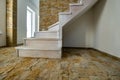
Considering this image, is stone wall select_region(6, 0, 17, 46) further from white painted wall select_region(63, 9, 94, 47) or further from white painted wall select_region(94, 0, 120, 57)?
white painted wall select_region(94, 0, 120, 57)

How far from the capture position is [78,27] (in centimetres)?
400

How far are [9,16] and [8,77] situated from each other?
3166mm

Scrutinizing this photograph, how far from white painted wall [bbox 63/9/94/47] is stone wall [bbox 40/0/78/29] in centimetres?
73

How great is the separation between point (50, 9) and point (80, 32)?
52.7 inches

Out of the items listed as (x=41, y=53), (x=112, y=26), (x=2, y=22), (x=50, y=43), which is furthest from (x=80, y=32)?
(x=2, y=22)

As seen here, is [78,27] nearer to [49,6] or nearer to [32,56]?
[49,6]

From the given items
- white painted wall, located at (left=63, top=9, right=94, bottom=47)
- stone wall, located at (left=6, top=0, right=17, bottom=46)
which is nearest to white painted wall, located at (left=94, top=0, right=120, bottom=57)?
white painted wall, located at (left=63, top=9, right=94, bottom=47)

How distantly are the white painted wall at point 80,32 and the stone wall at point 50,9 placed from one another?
73cm

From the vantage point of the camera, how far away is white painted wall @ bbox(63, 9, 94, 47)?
13.1ft

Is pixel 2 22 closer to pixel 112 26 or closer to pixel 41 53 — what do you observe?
pixel 41 53

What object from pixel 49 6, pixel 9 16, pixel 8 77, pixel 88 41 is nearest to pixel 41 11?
pixel 49 6

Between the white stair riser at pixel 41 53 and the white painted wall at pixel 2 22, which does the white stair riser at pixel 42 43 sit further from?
the white painted wall at pixel 2 22

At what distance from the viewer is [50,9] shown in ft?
14.5

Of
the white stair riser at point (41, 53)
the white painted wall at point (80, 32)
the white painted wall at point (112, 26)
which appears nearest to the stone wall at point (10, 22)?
the white painted wall at point (80, 32)
